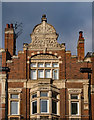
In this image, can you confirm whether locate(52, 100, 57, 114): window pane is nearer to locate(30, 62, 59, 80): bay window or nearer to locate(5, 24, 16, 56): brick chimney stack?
locate(30, 62, 59, 80): bay window

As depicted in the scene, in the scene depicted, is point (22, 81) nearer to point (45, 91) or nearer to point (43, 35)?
point (45, 91)

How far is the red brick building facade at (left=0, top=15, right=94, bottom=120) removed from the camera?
25344 mm

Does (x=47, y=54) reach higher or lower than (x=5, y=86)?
higher

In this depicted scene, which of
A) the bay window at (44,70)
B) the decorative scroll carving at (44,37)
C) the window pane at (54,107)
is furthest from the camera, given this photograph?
the decorative scroll carving at (44,37)

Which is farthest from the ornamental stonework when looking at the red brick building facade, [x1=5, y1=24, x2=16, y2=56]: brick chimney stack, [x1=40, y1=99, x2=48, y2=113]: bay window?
[x1=40, y1=99, x2=48, y2=113]: bay window

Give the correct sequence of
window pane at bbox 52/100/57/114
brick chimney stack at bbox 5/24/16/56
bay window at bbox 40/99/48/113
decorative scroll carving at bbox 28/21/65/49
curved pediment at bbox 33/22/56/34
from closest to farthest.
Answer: bay window at bbox 40/99/48/113
window pane at bbox 52/100/57/114
decorative scroll carving at bbox 28/21/65/49
curved pediment at bbox 33/22/56/34
brick chimney stack at bbox 5/24/16/56

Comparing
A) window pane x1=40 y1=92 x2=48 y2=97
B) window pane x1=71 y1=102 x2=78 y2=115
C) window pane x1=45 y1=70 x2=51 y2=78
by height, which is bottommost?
window pane x1=71 y1=102 x2=78 y2=115

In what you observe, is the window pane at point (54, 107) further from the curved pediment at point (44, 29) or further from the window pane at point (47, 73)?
the curved pediment at point (44, 29)

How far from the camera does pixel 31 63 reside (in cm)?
2680

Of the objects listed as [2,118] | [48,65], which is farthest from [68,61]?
[2,118]

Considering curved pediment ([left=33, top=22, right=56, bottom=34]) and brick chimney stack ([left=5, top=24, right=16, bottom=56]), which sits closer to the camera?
curved pediment ([left=33, top=22, right=56, bottom=34])

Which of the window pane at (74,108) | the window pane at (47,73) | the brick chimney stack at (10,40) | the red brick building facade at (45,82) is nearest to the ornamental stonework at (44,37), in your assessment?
the red brick building facade at (45,82)

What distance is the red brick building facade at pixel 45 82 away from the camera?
25344 millimetres

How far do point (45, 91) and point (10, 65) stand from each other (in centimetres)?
356
